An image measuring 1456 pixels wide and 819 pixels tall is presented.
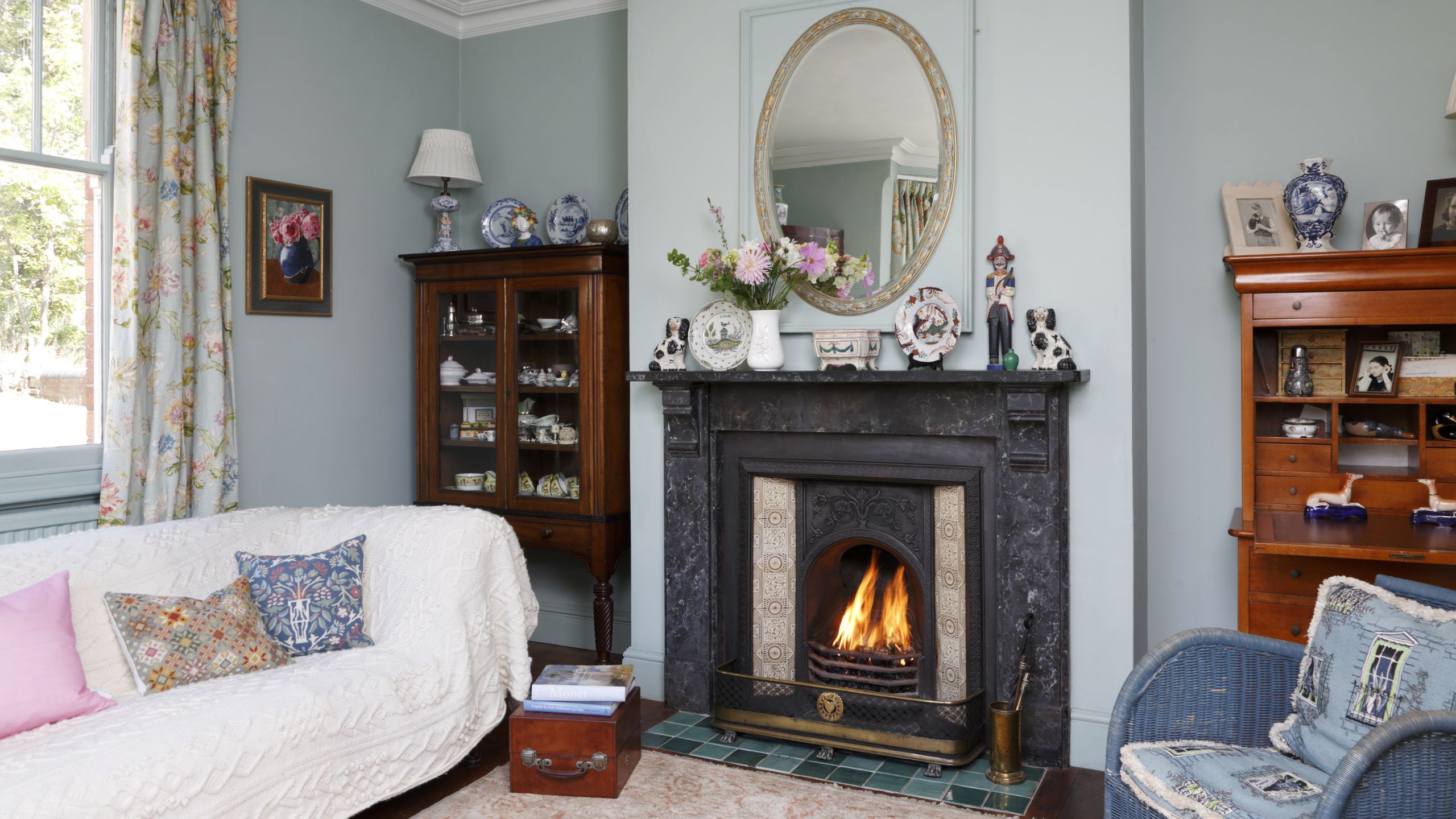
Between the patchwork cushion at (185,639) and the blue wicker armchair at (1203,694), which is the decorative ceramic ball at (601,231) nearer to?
the patchwork cushion at (185,639)

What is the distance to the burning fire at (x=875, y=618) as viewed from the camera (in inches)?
133

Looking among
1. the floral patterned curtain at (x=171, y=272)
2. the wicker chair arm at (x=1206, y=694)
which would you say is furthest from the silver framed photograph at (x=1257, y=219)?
the floral patterned curtain at (x=171, y=272)

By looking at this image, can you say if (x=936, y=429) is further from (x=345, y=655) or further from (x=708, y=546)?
(x=345, y=655)

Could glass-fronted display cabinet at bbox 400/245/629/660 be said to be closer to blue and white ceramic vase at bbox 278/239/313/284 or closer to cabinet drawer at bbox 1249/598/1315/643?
blue and white ceramic vase at bbox 278/239/313/284

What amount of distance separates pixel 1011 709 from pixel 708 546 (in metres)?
1.12

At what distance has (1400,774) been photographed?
1.72 m

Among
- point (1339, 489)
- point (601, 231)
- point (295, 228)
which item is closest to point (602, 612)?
point (601, 231)

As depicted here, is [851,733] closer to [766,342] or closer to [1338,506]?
[766,342]

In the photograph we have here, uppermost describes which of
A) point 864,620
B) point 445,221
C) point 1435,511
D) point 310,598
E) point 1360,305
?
point 445,221

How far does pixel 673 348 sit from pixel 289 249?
5.26 ft

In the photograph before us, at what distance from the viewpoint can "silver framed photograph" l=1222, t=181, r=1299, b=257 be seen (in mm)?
3137

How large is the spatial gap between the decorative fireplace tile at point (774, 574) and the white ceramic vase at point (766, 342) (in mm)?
417

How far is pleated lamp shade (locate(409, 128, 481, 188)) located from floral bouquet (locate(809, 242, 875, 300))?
1.83 meters

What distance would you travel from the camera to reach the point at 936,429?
3.13 meters
